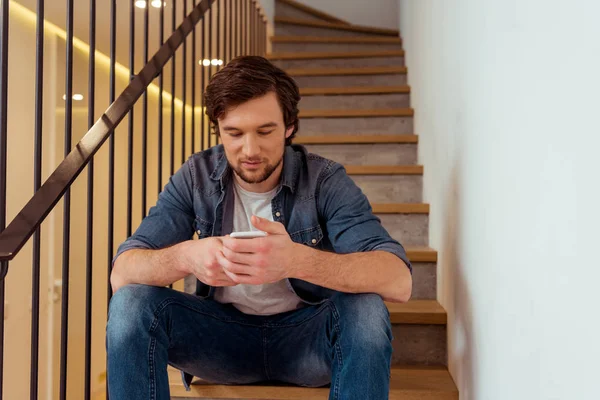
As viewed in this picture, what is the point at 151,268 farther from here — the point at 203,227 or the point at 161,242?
the point at 203,227

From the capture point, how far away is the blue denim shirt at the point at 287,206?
4.65 feet

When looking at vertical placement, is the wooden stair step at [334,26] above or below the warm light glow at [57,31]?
above

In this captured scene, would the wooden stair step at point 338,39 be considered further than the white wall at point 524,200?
Yes

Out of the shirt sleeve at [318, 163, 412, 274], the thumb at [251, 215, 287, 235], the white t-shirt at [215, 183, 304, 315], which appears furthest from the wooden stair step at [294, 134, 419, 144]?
the thumb at [251, 215, 287, 235]

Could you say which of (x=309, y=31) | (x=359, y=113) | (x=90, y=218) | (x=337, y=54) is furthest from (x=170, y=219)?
(x=309, y=31)

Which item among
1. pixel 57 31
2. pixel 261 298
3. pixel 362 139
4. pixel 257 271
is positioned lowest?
pixel 261 298

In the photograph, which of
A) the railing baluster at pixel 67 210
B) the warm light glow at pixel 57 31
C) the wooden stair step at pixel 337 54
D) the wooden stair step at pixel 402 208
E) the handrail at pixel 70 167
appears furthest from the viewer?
the wooden stair step at pixel 337 54

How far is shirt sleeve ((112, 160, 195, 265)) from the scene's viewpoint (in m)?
1.38

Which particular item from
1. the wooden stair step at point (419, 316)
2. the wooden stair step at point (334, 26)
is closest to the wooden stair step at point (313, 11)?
the wooden stair step at point (334, 26)

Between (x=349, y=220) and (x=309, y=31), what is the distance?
10.7 feet

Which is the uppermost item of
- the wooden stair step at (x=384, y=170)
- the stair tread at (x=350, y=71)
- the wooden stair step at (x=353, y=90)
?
the stair tread at (x=350, y=71)

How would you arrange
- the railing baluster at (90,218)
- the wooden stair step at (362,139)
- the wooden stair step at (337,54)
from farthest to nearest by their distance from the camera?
the wooden stair step at (337,54) → the wooden stair step at (362,139) → the railing baluster at (90,218)

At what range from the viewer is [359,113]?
9.81 feet

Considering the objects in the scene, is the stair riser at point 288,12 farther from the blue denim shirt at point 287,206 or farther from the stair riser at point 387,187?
the blue denim shirt at point 287,206
